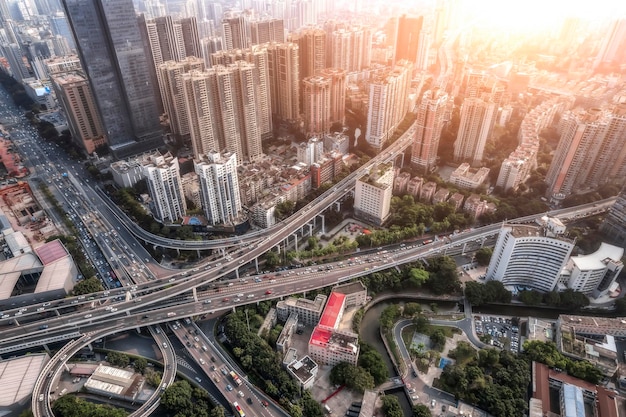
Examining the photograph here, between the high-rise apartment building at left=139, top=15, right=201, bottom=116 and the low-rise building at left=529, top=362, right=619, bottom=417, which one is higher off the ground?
the high-rise apartment building at left=139, top=15, right=201, bottom=116

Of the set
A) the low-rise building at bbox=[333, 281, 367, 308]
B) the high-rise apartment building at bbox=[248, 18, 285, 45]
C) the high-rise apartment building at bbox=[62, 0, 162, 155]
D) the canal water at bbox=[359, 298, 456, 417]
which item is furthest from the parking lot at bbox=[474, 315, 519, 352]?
the high-rise apartment building at bbox=[248, 18, 285, 45]

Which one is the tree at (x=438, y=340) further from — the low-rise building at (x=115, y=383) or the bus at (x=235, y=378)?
the low-rise building at (x=115, y=383)

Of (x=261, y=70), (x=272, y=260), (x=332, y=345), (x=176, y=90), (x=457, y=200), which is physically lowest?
(x=272, y=260)

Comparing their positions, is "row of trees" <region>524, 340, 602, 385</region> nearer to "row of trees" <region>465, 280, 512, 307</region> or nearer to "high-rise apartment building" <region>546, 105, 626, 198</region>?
"row of trees" <region>465, 280, 512, 307</region>

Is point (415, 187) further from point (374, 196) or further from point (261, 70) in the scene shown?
point (261, 70)

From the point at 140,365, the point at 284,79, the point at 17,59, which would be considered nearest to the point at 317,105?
the point at 284,79

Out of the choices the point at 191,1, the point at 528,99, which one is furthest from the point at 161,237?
the point at 191,1
